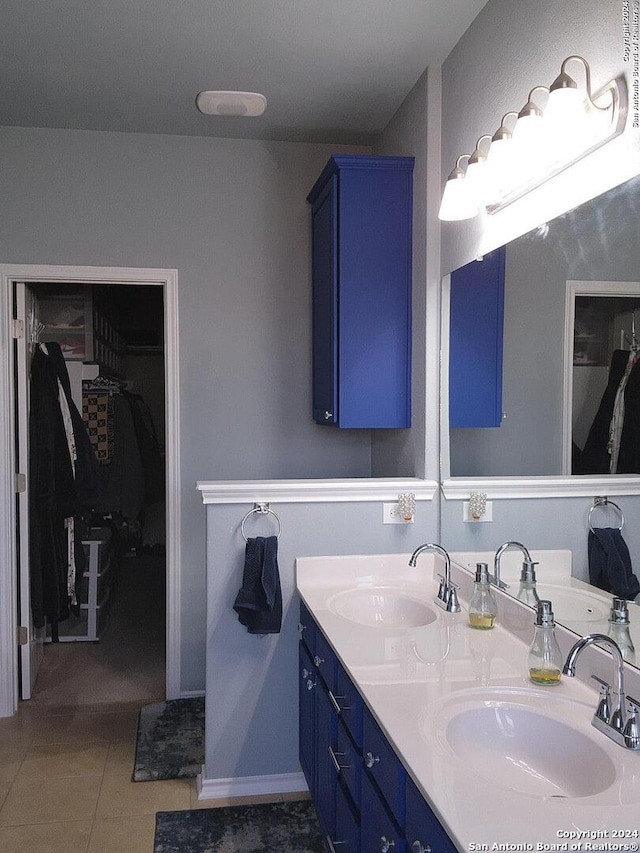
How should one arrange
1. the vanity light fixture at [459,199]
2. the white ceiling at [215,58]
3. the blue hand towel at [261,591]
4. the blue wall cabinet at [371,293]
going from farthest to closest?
1. the blue wall cabinet at [371,293]
2. the blue hand towel at [261,591]
3. the white ceiling at [215,58]
4. the vanity light fixture at [459,199]

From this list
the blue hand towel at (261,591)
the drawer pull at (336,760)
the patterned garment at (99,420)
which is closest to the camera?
the drawer pull at (336,760)

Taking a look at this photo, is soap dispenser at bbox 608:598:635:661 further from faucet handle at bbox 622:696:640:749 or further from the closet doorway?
the closet doorway

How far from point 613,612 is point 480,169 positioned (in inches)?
52.6

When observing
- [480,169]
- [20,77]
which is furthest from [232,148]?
[480,169]

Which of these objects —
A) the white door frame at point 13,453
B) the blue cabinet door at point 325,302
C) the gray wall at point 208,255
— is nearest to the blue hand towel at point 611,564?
the blue cabinet door at point 325,302

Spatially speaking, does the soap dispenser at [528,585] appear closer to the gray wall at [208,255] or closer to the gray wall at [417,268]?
the gray wall at [417,268]

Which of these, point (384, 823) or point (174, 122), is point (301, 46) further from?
point (384, 823)

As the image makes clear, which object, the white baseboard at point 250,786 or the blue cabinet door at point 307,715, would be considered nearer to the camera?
the blue cabinet door at point 307,715

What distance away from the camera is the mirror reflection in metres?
1.56

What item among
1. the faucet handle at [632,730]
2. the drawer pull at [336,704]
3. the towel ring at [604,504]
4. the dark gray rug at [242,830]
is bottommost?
the dark gray rug at [242,830]

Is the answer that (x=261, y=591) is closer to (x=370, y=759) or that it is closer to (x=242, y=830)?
(x=242, y=830)

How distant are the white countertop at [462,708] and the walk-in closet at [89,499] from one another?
→ 1825 mm

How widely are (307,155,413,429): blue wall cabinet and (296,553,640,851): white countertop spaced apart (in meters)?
0.76

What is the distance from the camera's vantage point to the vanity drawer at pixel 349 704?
178 centimetres
